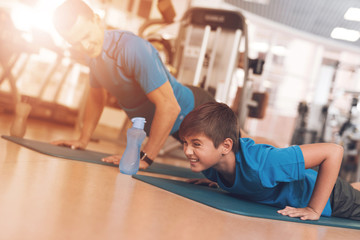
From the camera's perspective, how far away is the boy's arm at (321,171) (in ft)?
4.17

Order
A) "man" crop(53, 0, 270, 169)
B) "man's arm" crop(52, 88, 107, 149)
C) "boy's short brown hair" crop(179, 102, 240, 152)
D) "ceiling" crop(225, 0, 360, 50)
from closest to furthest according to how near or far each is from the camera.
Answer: "boy's short brown hair" crop(179, 102, 240, 152)
"man" crop(53, 0, 270, 169)
"man's arm" crop(52, 88, 107, 149)
"ceiling" crop(225, 0, 360, 50)

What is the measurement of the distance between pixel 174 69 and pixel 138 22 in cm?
178

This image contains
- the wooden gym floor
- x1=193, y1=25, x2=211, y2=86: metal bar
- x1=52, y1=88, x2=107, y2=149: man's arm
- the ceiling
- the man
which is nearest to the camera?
the wooden gym floor

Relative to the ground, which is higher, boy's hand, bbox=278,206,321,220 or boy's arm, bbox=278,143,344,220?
boy's arm, bbox=278,143,344,220

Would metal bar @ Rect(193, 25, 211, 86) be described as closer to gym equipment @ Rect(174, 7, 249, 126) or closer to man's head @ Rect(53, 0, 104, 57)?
gym equipment @ Rect(174, 7, 249, 126)

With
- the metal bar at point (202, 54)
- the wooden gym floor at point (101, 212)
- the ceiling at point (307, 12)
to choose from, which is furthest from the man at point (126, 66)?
the ceiling at point (307, 12)

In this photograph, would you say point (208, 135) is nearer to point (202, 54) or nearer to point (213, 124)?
point (213, 124)

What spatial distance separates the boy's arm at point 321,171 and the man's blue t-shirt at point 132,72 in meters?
0.71

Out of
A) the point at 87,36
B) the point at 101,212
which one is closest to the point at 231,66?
the point at 87,36

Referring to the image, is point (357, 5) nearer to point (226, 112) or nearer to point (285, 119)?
point (285, 119)

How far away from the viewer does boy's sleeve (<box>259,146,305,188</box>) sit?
4.17ft

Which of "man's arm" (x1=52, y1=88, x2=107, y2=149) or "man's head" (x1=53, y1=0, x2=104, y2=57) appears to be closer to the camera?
"man's head" (x1=53, y1=0, x2=104, y2=57)

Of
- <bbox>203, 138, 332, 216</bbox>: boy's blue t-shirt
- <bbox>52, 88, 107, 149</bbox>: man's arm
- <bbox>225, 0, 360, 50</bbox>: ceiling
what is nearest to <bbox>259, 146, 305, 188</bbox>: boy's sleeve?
<bbox>203, 138, 332, 216</bbox>: boy's blue t-shirt

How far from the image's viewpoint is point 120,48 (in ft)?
5.43
